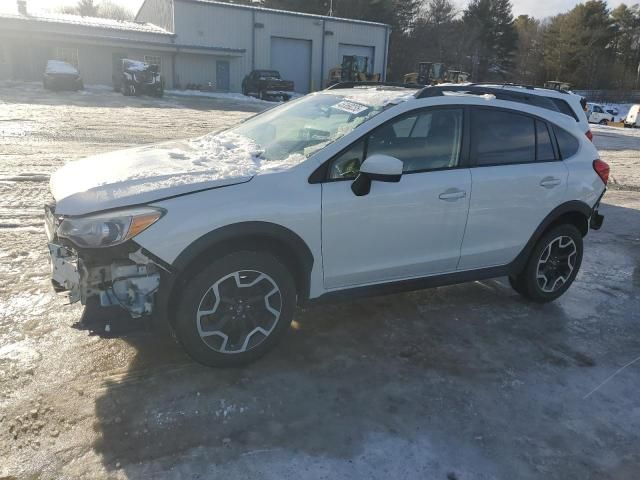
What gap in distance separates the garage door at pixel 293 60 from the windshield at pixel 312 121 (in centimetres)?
3804

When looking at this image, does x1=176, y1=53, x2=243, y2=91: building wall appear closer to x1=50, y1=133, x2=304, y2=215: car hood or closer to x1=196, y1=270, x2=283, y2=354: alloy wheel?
x1=50, y1=133, x2=304, y2=215: car hood

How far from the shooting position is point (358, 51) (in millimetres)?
43625

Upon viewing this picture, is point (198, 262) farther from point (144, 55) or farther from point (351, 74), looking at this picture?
point (351, 74)

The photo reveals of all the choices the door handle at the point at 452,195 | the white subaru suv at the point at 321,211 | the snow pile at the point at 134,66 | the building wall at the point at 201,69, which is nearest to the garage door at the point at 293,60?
the building wall at the point at 201,69

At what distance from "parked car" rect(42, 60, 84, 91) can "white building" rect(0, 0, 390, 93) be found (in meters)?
4.63

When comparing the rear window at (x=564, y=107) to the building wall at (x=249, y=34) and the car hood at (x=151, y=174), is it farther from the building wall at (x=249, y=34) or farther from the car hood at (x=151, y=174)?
the building wall at (x=249, y=34)

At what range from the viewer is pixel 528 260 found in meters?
4.56

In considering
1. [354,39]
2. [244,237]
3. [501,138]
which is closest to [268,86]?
[354,39]

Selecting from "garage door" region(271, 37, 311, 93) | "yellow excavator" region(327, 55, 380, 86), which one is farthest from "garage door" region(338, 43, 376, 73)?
"garage door" region(271, 37, 311, 93)

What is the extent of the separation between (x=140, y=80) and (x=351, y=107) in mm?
27060

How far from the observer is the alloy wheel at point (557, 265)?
4.64m

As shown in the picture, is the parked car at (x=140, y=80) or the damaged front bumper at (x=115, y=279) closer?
the damaged front bumper at (x=115, y=279)

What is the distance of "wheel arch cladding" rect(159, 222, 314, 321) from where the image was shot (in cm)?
303

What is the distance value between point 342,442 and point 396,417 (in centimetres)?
40
